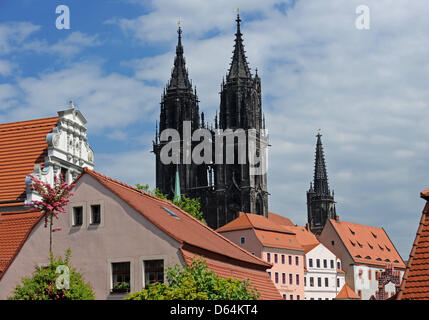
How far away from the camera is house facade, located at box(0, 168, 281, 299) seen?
1106 inches

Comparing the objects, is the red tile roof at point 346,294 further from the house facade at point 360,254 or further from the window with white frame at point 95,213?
the window with white frame at point 95,213

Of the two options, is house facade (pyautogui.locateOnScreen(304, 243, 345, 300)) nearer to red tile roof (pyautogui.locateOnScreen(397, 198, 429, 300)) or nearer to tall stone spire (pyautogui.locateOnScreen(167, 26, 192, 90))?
tall stone spire (pyautogui.locateOnScreen(167, 26, 192, 90))

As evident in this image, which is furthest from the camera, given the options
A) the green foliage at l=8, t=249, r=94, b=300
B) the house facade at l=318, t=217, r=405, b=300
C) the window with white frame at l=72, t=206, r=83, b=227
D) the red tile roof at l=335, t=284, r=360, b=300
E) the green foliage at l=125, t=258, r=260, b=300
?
the house facade at l=318, t=217, r=405, b=300

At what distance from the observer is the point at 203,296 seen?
20.2 meters

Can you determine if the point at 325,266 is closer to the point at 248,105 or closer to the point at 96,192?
the point at 248,105

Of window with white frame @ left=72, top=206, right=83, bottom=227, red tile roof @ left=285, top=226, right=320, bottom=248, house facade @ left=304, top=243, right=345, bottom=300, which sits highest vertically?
red tile roof @ left=285, top=226, right=320, bottom=248

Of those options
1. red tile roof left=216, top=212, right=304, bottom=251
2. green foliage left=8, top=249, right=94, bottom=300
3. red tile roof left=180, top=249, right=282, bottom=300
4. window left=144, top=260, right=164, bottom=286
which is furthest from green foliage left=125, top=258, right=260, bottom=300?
red tile roof left=216, top=212, right=304, bottom=251

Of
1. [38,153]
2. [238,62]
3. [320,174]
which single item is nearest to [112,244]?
[38,153]

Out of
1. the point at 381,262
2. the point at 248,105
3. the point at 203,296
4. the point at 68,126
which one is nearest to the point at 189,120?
the point at 248,105

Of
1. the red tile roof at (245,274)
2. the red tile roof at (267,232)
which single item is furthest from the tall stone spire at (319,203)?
the red tile roof at (245,274)

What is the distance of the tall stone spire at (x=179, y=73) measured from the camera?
154875 mm

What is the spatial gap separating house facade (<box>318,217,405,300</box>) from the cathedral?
60.1 feet
